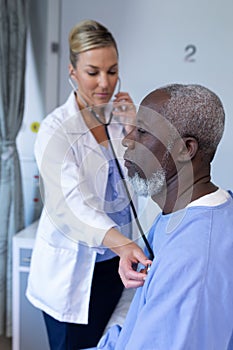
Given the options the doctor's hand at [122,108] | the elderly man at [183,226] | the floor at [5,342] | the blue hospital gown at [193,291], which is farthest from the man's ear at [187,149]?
the floor at [5,342]

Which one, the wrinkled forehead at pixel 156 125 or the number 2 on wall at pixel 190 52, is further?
the number 2 on wall at pixel 190 52

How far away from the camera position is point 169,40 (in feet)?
6.12

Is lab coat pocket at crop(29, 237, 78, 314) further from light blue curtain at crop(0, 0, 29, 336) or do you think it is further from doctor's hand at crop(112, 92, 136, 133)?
light blue curtain at crop(0, 0, 29, 336)

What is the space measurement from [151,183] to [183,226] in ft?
0.45

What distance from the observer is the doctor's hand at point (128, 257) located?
91 centimetres

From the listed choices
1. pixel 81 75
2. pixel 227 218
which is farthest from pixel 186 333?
pixel 81 75

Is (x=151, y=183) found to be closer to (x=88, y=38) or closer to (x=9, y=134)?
(x=88, y=38)

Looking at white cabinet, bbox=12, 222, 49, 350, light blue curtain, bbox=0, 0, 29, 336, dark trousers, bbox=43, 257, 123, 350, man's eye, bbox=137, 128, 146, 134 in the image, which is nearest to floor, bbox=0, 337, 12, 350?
light blue curtain, bbox=0, 0, 29, 336

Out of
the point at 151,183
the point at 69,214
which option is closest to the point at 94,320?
the point at 69,214

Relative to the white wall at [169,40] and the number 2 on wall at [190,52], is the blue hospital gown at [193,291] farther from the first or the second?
the number 2 on wall at [190,52]

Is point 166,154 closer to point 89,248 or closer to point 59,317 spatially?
point 89,248

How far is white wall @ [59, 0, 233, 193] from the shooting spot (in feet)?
5.82

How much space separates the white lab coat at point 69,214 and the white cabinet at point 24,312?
34 centimetres

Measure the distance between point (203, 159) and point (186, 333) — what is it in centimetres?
35
